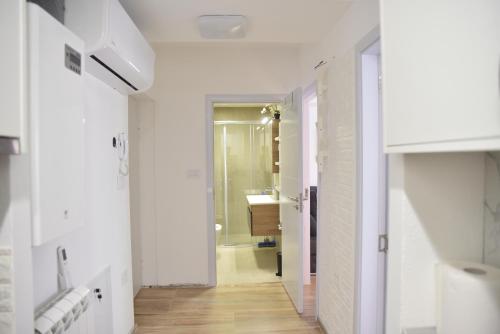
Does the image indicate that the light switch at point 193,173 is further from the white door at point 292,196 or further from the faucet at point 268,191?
the faucet at point 268,191

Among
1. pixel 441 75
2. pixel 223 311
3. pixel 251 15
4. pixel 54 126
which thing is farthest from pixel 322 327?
pixel 251 15

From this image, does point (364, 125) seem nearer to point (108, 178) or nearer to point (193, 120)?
point (108, 178)

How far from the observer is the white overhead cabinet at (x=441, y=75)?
0.56 m

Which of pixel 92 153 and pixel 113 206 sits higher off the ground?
pixel 92 153

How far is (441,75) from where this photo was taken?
652 millimetres

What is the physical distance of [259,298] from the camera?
2791 millimetres

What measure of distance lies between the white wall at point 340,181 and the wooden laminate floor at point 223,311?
34cm

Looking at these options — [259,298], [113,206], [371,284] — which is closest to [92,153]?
[113,206]

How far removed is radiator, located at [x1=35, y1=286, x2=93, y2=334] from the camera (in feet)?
3.22

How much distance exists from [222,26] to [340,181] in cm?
136

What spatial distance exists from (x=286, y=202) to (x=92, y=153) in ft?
6.24

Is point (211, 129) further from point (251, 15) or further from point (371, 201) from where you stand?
point (371, 201)

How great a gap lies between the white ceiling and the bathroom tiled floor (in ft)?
8.42

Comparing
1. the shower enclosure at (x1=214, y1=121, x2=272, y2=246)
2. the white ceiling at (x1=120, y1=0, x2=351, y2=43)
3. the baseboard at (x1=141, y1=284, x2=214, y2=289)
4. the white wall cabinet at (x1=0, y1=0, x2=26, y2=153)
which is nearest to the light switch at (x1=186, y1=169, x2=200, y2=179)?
the baseboard at (x1=141, y1=284, x2=214, y2=289)
